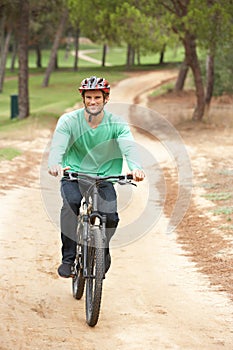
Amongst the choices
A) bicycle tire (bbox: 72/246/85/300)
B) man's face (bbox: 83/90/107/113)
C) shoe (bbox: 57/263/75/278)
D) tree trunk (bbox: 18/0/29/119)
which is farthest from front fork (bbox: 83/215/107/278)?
tree trunk (bbox: 18/0/29/119)

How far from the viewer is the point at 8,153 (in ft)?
65.0

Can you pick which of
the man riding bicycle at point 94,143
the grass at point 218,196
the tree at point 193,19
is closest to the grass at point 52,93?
the tree at point 193,19

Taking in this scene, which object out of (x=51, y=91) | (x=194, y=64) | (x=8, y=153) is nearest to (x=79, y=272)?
(x=8, y=153)

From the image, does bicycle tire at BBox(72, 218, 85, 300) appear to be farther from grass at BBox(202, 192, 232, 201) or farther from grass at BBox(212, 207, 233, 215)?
grass at BBox(202, 192, 232, 201)

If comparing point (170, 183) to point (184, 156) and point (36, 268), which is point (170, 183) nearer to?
point (184, 156)

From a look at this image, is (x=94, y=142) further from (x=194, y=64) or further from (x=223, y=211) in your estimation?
(x=194, y=64)

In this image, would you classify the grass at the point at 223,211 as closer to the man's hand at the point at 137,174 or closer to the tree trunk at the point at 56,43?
the man's hand at the point at 137,174

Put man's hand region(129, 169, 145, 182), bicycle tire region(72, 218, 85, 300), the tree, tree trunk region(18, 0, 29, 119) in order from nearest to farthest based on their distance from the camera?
man's hand region(129, 169, 145, 182), bicycle tire region(72, 218, 85, 300), the tree, tree trunk region(18, 0, 29, 119)

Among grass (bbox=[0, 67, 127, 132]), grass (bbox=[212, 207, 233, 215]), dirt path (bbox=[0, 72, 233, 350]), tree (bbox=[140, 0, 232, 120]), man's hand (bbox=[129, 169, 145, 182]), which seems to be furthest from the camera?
grass (bbox=[0, 67, 127, 132])

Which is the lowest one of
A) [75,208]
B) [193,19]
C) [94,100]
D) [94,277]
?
[94,277]

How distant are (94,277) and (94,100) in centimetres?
170

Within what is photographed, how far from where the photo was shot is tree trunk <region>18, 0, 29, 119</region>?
3053 cm

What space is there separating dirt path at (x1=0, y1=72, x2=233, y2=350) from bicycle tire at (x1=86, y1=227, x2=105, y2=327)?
17cm

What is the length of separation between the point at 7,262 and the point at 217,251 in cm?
307
